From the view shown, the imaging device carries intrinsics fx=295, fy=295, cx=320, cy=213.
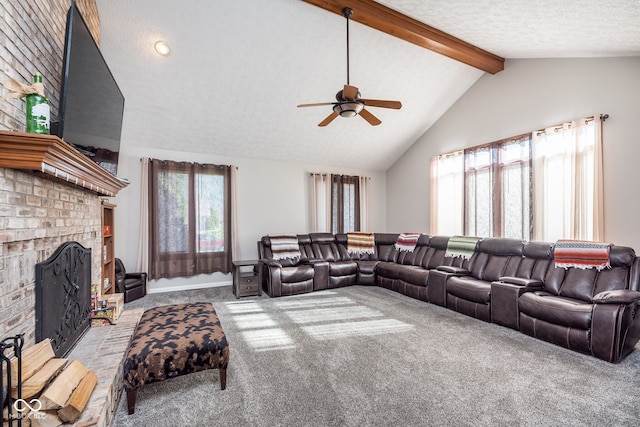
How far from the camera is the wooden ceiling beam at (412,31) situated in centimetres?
316

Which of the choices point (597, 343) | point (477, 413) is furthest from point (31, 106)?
point (597, 343)

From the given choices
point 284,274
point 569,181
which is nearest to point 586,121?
point 569,181

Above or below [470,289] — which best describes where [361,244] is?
above

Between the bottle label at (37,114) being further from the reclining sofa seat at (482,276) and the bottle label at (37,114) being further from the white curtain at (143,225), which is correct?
the reclining sofa seat at (482,276)

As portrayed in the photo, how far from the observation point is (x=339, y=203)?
20.9ft

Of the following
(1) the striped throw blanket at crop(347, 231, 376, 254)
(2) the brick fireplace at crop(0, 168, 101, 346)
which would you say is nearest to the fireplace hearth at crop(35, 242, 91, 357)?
(2) the brick fireplace at crop(0, 168, 101, 346)

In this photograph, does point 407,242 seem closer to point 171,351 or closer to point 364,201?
point 364,201

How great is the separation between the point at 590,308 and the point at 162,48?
514 centimetres

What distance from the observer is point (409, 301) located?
4.28 m

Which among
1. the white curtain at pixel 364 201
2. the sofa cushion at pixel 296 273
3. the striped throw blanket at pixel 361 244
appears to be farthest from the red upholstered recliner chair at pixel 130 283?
the white curtain at pixel 364 201

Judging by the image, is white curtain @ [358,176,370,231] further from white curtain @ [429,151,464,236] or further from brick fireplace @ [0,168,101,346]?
brick fireplace @ [0,168,101,346]

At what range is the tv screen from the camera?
1.63 metres

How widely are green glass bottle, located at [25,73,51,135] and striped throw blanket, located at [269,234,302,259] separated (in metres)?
3.73

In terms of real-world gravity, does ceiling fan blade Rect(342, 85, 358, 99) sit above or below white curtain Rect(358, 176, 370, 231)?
above
